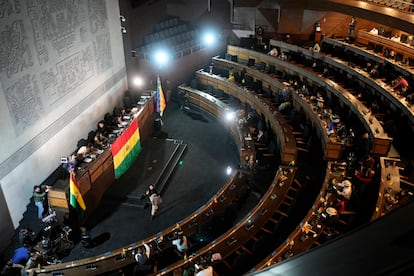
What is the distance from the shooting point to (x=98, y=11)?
13.5m

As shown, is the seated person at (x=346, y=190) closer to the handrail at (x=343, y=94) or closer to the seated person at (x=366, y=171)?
the seated person at (x=366, y=171)

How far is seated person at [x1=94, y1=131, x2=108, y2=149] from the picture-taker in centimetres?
1222

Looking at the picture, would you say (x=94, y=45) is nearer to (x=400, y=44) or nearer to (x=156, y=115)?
(x=156, y=115)

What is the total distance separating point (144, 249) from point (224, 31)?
13.3 metres

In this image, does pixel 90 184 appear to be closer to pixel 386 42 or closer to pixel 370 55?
pixel 370 55

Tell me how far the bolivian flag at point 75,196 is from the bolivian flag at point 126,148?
212 centimetres

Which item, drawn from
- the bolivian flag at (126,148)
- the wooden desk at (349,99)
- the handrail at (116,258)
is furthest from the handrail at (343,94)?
the bolivian flag at (126,148)

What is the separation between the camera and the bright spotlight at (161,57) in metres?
17.0

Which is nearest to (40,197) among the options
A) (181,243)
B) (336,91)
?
(181,243)

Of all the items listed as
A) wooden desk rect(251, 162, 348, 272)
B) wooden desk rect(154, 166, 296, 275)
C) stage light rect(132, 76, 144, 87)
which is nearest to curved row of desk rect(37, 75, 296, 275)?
wooden desk rect(154, 166, 296, 275)

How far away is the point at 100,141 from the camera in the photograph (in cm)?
1247

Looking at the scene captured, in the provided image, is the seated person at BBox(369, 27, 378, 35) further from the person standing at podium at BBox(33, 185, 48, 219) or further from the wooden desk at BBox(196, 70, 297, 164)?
the person standing at podium at BBox(33, 185, 48, 219)

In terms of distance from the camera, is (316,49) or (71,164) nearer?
(71,164)

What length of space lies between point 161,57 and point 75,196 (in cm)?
869
